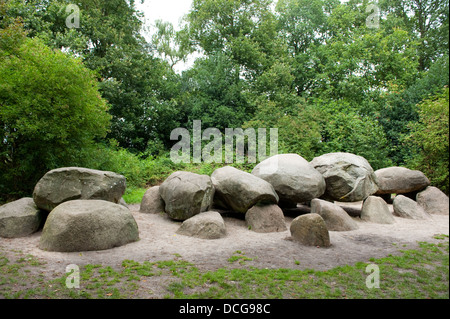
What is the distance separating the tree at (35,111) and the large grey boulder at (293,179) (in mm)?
5572

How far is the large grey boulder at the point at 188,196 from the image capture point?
23.9 ft

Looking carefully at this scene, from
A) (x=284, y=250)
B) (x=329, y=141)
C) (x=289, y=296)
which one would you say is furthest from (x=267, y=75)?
(x=289, y=296)

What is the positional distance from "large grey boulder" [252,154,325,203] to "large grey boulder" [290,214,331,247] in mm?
1889

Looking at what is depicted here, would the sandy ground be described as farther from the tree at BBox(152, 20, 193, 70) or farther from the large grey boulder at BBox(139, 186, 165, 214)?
the tree at BBox(152, 20, 193, 70)

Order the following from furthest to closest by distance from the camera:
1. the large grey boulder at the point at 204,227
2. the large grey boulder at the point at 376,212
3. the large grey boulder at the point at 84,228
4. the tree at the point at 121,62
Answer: the tree at the point at 121,62 → the large grey boulder at the point at 376,212 → the large grey boulder at the point at 204,227 → the large grey boulder at the point at 84,228

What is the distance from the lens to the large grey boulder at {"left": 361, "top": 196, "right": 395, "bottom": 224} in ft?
26.1

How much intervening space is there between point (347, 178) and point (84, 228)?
669 centimetres

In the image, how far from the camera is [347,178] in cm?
847

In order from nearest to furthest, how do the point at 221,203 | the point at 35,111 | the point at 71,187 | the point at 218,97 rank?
the point at 71,187, the point at 35,111, the point at 221,203, the point at 218,97

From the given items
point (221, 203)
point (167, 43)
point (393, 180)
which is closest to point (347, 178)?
point (393, 180)

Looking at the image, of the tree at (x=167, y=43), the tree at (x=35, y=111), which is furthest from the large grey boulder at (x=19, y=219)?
the tree at (x=167, y=43)

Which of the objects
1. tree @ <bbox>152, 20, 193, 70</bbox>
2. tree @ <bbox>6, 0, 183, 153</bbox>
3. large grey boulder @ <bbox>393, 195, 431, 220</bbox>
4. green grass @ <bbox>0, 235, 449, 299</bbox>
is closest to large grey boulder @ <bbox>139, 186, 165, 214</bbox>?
green grass @ <bbox>0, 235, 449, 299</bbox>

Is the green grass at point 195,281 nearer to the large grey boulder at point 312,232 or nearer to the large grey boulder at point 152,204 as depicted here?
the large grey boulder at point 312,232

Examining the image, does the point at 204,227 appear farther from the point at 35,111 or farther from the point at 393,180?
the point at 393,180
